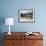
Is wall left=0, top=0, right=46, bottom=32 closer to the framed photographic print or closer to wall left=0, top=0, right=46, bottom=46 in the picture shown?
wall left=0, top=0, right=46, bottom=46

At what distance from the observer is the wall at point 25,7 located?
4602 millimetres

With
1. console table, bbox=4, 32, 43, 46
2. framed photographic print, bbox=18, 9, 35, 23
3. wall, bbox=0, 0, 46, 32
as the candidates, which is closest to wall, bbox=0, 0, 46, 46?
wall, bbox=0, 0, 46, 32

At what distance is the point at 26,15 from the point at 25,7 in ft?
0.94

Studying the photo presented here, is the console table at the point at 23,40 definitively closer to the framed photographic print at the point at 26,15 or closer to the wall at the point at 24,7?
the wall at the point at 24,7

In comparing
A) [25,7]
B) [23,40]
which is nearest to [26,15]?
[25,7]

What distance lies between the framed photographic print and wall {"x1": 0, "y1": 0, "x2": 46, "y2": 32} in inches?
4.2

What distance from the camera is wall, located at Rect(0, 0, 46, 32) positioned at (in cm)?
460

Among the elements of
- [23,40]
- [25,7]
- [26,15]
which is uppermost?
[25,7]

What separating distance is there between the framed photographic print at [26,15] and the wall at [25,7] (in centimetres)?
11

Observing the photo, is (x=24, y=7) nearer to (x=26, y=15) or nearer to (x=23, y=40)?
(x=26, y=15)

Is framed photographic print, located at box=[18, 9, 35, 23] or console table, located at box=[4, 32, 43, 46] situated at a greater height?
framed photographic print, located at box=[18, 9, 35, 23]

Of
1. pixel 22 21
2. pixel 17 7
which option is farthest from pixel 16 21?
pixel 17 7

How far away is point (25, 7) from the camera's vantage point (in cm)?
460

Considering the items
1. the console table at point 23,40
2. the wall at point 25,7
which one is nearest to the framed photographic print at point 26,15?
the wall at point 25,7
